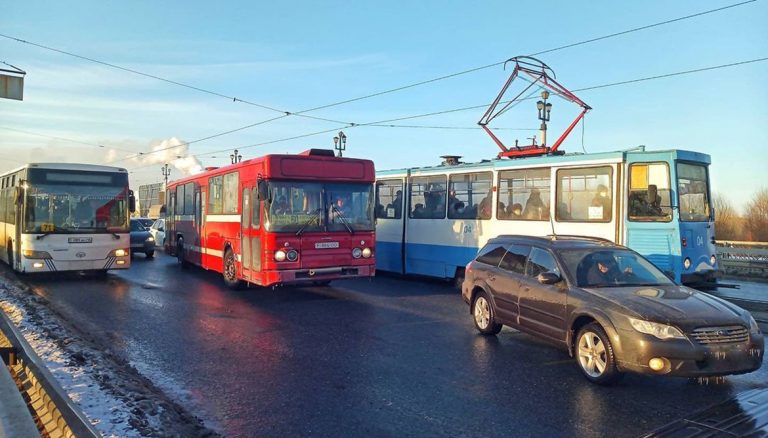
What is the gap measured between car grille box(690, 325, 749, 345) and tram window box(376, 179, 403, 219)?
37.0ft

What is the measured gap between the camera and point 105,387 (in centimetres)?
577

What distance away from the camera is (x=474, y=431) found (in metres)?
4.84

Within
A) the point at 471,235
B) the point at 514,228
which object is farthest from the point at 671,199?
the point at 471,235

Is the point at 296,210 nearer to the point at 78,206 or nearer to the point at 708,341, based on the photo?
the point at 78,206

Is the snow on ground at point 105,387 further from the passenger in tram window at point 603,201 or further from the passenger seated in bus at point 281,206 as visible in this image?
the passenger in tram window at point 603,201

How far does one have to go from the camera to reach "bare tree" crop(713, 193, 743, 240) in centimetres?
3531

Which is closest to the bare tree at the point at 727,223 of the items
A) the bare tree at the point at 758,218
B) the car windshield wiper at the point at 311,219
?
the bare tree at the point at 758,218

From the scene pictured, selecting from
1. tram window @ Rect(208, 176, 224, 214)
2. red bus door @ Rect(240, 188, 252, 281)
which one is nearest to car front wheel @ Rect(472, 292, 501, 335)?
red bus door @ Rect(240, 188, 252, 281)

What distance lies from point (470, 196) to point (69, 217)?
32.9 ft

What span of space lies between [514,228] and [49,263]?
1121cm

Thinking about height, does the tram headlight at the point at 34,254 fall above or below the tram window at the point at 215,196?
below

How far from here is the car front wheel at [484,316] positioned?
857cm

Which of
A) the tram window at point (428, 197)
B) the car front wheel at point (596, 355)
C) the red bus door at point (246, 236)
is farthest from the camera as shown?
the tram window at point (428, 197)

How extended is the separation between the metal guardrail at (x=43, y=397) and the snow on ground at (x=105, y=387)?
214mm
